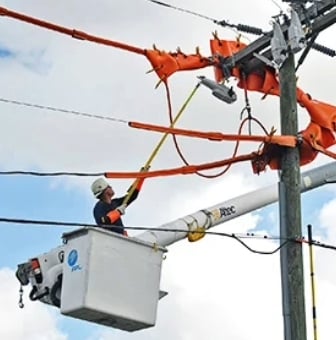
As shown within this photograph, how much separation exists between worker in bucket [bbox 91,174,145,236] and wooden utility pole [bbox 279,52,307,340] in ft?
4.75

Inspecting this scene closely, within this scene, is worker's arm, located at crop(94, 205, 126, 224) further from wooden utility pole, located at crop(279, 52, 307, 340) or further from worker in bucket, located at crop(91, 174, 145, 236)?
wooden utility pole, located at crop(279, 52, 307, 340)

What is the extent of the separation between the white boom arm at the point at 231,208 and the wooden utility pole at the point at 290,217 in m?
0.55

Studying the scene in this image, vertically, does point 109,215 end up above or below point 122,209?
below

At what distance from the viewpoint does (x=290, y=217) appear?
40.9 feet

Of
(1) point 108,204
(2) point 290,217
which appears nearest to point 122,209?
(1) point 108,204

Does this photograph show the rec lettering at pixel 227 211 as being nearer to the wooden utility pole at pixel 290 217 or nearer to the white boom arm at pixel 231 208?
the white boom arm at pixel 231 208

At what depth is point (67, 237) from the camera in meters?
11.5

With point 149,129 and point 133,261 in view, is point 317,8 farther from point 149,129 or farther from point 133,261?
point 133,261

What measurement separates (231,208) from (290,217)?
1.12 m

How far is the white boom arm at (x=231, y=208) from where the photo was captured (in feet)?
42.1

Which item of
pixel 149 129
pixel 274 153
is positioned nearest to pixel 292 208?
pixel 274 153

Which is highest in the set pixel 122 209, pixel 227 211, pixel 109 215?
pixel 227 211

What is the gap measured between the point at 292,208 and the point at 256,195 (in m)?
1.14

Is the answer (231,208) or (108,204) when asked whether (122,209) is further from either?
(231,208)
